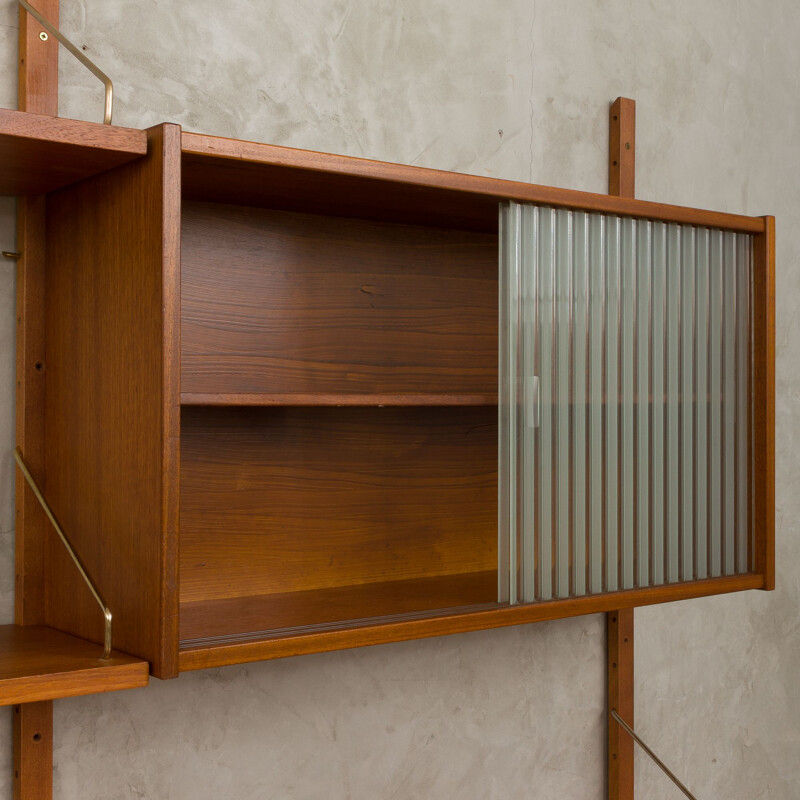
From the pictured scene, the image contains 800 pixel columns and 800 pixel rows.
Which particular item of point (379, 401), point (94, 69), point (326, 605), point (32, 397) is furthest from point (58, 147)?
point (326, 605)

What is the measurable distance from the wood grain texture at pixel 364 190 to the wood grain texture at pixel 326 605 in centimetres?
58

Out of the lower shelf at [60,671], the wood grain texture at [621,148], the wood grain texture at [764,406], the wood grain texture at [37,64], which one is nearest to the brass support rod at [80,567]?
the lower shelf at [60,671]

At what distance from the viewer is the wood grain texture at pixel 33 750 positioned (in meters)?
1.30

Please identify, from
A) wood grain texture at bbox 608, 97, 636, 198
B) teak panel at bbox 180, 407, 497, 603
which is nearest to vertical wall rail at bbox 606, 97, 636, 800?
wood grain texture at bbox 608, 97, 636, 198

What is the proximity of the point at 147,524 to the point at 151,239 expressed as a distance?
32 cm

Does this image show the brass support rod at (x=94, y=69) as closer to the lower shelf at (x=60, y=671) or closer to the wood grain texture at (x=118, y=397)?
the wood grain texture at (x=118, y=397)

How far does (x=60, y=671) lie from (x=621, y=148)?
148 centimetres

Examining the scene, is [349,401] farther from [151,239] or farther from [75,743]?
[75,743]

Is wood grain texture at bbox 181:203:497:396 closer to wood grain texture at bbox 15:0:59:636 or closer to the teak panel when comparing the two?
the teak panel

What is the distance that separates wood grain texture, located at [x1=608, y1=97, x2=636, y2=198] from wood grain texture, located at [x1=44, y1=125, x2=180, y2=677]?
1.13 metres

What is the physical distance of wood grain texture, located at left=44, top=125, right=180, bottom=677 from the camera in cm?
106

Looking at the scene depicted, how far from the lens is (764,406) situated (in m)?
1.65

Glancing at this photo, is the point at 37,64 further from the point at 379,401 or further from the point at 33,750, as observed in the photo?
the point at 33,750

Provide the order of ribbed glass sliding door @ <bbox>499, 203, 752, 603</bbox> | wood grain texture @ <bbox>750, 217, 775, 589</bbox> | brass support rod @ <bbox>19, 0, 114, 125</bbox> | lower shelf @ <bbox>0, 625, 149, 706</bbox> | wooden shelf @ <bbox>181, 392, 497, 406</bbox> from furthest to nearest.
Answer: wood grain texture @ <bbox>750, 217, 775, 589</bbox> → ribbed glass sliding door @ <bbox>499, 203, 752, 603</bbox> → wooden shelf @ <bbox>181, 392, 497, 406</bbox> → brass support rod @ <bbox>19, 0, 114, 125</bbox> → lower shelf @ <bbox>0, 625, 149, 706</bbox>
